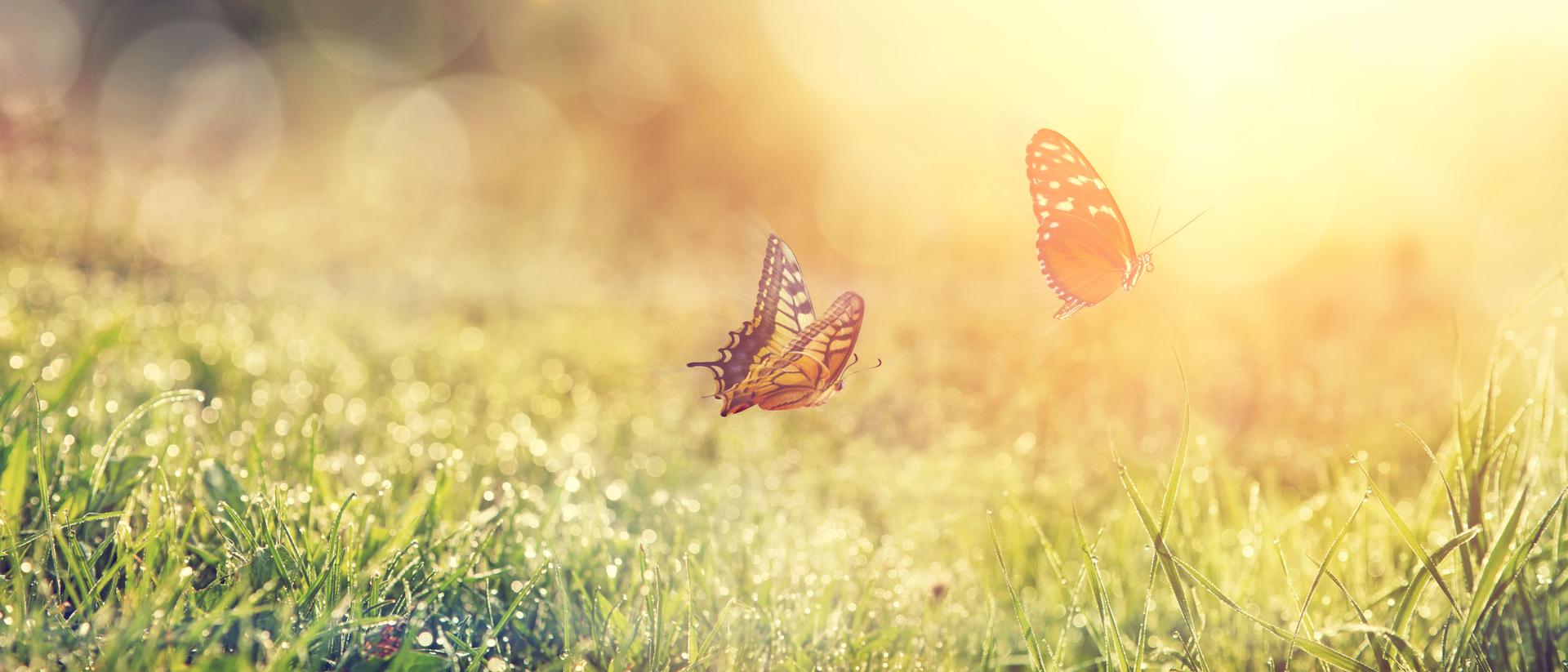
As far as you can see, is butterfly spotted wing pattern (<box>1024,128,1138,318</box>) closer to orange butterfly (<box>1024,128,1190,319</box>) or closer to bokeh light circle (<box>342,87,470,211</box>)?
orange butterfly (<box>1024,128,1190,319</box>)

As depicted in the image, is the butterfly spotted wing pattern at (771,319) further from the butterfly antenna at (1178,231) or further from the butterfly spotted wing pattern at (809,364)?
the butterfly antenna at (1178,231)

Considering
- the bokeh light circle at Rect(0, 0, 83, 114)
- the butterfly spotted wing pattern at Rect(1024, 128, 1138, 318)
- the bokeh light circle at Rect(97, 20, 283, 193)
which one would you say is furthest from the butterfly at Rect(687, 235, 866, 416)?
the bokeh light circle at Rect(97, 20, 283, 193)

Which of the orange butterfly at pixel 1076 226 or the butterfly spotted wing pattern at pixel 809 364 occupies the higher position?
the orange butterfly at pixel 1076 226

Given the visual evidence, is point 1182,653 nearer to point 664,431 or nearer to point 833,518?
point 833,518

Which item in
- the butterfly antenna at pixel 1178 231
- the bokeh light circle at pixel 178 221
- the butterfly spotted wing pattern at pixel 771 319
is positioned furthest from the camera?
the bokeh light circle at pixel 178 221

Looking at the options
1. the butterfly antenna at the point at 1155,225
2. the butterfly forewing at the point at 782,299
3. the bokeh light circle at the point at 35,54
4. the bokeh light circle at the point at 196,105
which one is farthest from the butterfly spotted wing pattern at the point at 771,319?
the bokeh light circle at the point at 196,105

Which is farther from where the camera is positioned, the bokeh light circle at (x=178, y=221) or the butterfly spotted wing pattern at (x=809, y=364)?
the bokeh light circle at (x=178, y=221)
